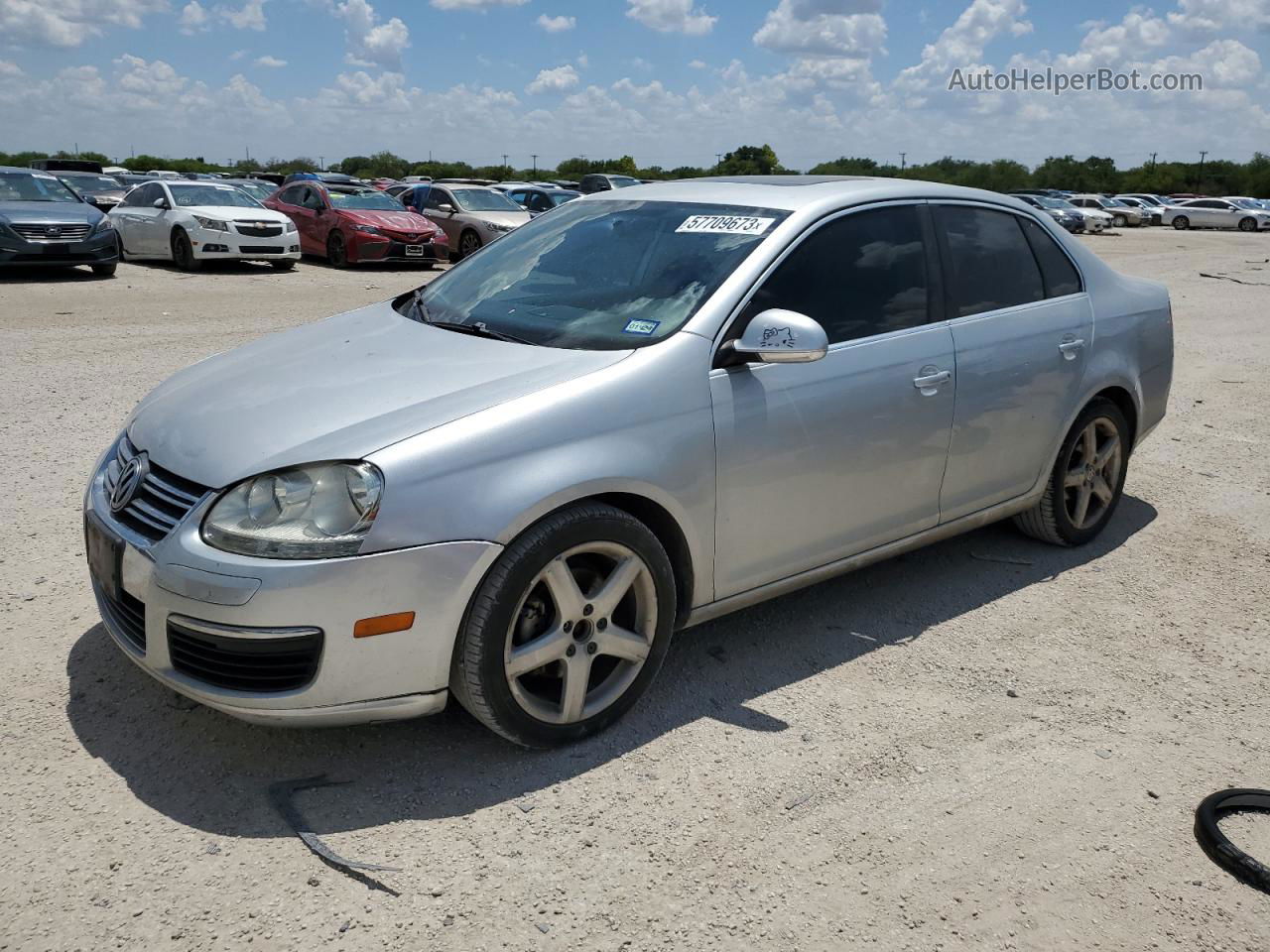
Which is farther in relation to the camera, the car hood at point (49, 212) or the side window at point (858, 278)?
the car hood at point (49, 212)

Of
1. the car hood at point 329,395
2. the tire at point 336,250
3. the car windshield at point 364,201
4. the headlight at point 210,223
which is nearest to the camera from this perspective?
the car hood at point 329,395

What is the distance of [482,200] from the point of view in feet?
71.3

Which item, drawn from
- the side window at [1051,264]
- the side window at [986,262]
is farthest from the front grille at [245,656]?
the side window at [1051,264]

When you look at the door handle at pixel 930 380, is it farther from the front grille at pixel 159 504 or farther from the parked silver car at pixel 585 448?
the front grille at pixel 159 504

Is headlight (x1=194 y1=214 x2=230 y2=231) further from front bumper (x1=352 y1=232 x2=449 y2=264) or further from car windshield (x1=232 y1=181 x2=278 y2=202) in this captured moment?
car windshield (x1=232 y1=181 x2=278 y2=202)

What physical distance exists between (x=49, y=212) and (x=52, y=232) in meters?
0.44

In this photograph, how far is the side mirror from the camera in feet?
11.3

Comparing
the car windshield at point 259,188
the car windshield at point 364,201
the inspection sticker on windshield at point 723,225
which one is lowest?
the inspection sticker on windshield at point 723,225

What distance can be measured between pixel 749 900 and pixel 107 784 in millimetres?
1802

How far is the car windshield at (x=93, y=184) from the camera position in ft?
80.2

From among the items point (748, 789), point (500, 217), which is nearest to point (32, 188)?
point (500, 217)

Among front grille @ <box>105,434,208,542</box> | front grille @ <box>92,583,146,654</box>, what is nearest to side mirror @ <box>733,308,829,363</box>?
front grille @ <box>105,434,208,542</box>

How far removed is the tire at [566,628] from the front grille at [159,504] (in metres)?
0.84

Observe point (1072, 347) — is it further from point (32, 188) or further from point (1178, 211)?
point (1178, 211)
